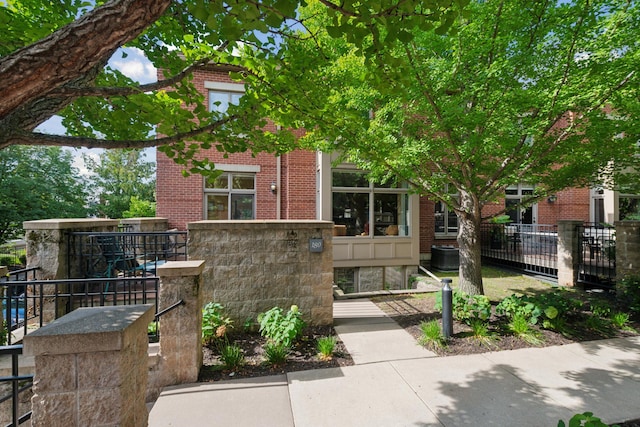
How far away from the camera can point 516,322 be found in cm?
442

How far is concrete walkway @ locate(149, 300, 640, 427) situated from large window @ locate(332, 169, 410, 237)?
5.24 meters

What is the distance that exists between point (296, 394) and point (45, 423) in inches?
82.4

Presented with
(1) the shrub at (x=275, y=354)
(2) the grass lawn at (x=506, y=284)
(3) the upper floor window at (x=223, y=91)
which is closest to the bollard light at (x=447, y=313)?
(1) the shrub at (x=275, y=354)

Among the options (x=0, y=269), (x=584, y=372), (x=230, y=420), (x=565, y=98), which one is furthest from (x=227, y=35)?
(x=584, y=372)

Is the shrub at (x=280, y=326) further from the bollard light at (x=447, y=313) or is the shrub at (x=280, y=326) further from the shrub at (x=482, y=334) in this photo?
the shrub at (x=482, y=334)

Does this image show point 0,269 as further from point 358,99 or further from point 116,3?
point 358,99

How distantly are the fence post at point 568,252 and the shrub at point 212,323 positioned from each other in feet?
27.9

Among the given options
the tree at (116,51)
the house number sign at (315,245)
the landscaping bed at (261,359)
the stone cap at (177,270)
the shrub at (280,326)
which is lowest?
the landscaping bed at (261,359)

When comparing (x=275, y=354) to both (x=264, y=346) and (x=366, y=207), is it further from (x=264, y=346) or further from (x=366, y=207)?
(x=366, y=207)

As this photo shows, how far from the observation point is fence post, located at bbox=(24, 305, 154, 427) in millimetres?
1544

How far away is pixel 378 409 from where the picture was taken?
9.10 ft

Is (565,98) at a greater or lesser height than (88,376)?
greater

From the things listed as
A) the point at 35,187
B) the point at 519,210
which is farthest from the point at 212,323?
the point at 35,187

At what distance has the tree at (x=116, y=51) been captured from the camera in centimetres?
175
